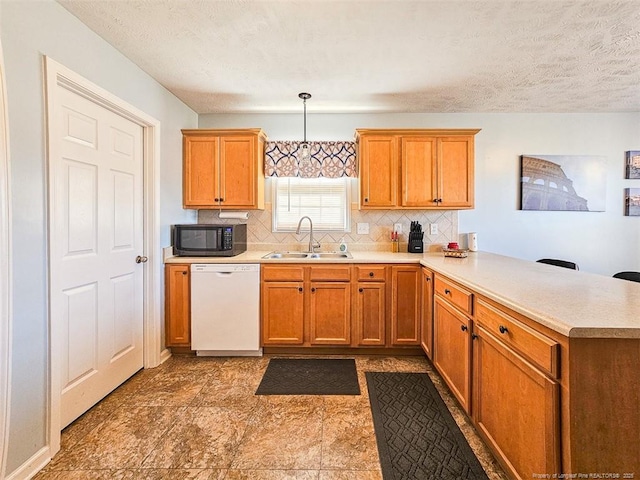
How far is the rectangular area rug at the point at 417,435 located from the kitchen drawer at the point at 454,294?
0.72 m

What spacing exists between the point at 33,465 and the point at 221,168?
8.18 feet

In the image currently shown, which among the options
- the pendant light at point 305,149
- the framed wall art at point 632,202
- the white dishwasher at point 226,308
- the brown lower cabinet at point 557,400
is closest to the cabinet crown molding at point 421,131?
the pendant light at point 305,149

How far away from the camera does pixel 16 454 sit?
1.51 meters

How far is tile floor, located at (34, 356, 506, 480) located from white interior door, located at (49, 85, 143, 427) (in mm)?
250

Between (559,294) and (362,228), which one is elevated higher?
(362,228)

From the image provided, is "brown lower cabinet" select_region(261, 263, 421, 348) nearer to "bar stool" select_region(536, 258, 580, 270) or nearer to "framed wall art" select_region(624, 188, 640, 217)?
"bar stool" select_region(536, 258, 580, 270)

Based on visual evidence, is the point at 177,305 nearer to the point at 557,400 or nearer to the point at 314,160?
the point at 314,160

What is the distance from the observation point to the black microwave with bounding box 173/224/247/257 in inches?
116

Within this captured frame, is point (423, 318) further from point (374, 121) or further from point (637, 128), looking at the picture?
point (637, 128)

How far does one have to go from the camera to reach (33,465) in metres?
1.58

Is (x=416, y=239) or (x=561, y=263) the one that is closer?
(x=561, y=263)

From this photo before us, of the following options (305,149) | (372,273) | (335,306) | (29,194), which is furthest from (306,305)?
(29,194)

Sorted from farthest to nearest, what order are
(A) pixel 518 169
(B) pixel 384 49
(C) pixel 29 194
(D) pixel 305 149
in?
(A) pixel 518 169 < (D) pixel 305 149 < (B) pixel 384 49 < (C) pixel 29 194

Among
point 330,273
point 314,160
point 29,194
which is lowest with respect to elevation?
point 330,273
